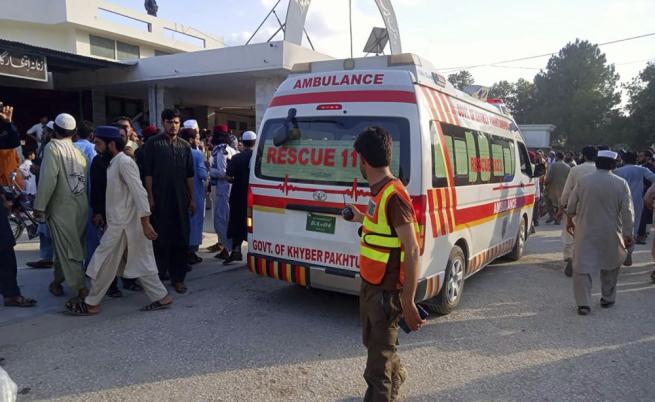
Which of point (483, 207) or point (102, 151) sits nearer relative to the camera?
point (102, 151)

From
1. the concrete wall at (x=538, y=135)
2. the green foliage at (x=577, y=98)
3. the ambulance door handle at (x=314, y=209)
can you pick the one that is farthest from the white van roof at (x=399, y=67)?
the green foliage at (x=577, y=98)

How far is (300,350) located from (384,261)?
1.55m

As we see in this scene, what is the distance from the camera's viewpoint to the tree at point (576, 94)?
163 feet

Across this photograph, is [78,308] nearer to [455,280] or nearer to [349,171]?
[349,171]

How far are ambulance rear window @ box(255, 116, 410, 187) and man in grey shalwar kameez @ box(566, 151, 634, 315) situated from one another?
8.02ft

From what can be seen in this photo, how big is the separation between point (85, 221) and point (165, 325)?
4.63 ft

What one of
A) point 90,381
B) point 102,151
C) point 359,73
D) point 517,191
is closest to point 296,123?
point 359,73

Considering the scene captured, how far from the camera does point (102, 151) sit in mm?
4719

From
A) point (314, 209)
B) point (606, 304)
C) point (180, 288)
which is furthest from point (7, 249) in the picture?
point (606, 304)

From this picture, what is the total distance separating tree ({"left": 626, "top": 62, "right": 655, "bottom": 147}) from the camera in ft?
129

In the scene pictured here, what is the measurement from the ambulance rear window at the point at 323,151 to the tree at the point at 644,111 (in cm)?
4294

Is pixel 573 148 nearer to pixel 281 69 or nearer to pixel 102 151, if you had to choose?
pixel 281 69

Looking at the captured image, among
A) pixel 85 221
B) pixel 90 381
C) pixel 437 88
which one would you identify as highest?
pixel 437 88

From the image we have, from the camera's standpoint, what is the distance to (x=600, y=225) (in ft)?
16.3
